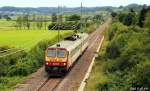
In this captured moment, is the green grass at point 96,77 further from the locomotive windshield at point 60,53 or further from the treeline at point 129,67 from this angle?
the locomotive windshield at point 60,53

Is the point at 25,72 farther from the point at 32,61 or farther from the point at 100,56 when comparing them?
the point at 100,56

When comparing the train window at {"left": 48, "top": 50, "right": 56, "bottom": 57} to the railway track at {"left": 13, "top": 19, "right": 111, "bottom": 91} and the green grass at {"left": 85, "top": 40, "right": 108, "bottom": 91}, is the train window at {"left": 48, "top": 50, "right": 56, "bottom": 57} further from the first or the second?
the green grass at {"left": 85, "top": 40, "right": 108, "bottom": 91}

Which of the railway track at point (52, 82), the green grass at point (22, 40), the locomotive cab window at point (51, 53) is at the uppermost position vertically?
the locomotive cab window at point (51, 53)

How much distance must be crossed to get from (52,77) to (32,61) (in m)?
4.76

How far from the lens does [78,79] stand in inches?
1283

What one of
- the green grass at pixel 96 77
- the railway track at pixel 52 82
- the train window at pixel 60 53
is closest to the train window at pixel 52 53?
the train window at pixel 60 53

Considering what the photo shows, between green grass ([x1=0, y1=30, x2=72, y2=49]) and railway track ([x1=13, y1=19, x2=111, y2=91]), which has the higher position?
railway track ([x1=13, y1=19, x2=111, y2=91])

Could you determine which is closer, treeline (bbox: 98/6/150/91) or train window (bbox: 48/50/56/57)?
treeline (bbox: 98/6/150/91)

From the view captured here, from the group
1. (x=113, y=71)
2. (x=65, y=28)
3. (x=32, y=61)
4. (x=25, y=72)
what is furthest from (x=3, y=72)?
(x=65, y=28)

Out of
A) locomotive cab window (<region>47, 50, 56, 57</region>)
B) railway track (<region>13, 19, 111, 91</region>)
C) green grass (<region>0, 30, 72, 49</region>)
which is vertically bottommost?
green grass (<region>0, 30, 72, 49</region>)

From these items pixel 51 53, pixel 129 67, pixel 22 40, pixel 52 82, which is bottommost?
pixel 22 40

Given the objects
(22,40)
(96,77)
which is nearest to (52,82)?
(96,77)

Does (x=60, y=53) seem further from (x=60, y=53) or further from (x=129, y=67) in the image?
(x=129, y=67)

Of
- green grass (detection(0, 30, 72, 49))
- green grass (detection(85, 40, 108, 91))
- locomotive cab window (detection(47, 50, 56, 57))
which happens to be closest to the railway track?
green grass (detection(85, 40, 108, 91))
